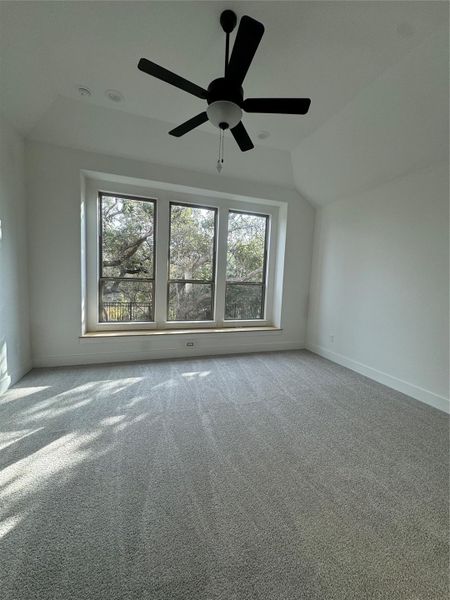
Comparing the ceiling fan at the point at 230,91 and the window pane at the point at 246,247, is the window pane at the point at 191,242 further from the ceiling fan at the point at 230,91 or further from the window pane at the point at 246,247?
the ceiling fan at the point at 230,91

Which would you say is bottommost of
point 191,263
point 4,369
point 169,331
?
point 4,369

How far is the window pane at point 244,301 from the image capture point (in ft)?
14.9

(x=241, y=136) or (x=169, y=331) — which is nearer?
(x=241, y=136)

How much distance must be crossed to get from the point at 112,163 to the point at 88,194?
0.59 meters

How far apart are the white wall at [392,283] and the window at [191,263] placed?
1.97m

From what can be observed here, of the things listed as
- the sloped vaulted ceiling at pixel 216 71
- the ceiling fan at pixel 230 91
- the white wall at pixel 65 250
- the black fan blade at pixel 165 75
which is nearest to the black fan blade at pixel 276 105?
the ceiling fan at pixel 230 91

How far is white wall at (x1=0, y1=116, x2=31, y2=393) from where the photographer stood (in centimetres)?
263

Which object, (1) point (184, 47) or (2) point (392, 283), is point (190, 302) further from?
(1) point (184, 47)

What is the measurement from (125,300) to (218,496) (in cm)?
312

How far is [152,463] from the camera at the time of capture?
1768 millimetres

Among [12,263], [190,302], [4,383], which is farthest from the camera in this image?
[190,302]

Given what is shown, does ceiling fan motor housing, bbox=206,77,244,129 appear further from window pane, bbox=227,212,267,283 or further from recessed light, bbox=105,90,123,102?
window pane, bbox=227,212,267,283

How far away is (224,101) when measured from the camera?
5.70ft

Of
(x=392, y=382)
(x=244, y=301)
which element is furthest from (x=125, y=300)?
(x=392, y=382)
